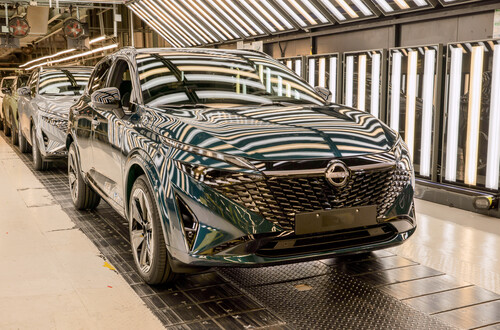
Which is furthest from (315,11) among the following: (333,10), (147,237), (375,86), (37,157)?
(147,237)

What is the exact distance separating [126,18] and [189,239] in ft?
92.1

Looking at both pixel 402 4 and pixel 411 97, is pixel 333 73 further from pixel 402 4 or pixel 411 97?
pixel 411 97

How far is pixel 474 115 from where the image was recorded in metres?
6.00

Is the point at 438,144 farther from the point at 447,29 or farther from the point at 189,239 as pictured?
the point at 189,239

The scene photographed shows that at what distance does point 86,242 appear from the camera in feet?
16.1

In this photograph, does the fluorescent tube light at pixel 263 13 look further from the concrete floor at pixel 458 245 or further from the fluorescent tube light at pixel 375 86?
the concrete floor at pixel 458 245

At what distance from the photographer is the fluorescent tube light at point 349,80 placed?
25.6 feet

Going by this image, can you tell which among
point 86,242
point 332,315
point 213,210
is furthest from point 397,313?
point 86,242

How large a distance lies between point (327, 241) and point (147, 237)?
1.27m

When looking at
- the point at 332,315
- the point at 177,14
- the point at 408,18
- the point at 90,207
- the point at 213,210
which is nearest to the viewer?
the point at 213,210

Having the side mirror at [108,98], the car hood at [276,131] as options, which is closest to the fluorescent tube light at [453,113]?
the car hood at [276,131]

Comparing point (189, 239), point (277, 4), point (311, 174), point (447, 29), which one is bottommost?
point (189, 239)

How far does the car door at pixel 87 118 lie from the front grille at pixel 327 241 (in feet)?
8.66

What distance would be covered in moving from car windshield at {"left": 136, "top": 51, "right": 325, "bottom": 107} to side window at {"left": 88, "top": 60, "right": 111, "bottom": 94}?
0.93 meters
